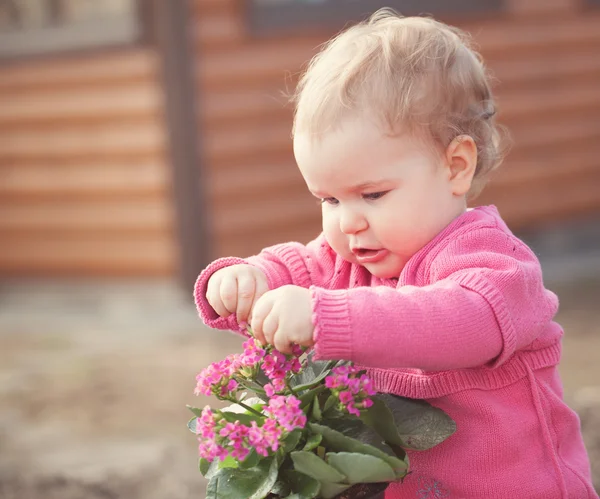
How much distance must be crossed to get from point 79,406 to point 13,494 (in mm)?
989

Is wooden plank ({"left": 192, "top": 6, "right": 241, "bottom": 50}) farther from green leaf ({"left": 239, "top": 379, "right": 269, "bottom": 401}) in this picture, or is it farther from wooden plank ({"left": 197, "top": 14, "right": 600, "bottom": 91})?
green leaf ({"left": 239, "top": 379, "right": 269, "bottom": 401})

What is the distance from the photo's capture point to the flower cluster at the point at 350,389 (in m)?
1.36

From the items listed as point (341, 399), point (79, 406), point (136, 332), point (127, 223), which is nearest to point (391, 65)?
point (341, 399)

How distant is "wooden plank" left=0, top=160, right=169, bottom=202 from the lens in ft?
21.0

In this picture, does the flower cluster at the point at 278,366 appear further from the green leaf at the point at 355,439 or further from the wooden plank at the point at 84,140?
the wooden plank at the point at 84,140

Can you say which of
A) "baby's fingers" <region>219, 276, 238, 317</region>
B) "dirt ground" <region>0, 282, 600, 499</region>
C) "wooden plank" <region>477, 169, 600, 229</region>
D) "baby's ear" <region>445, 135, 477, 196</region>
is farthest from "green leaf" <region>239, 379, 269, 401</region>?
"wooden plank" <region>477, 169, 600, 229</region>

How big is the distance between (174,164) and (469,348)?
4.60 meters

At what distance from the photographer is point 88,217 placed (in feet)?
21.7

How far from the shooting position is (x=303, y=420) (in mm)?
1343

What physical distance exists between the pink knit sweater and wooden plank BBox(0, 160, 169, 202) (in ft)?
15.7

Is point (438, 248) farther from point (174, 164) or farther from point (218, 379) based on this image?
point (174, 164)

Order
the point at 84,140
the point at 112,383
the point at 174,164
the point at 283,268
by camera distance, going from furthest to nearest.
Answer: the point at 84,140 → the point at 174,164 → the point at 112,383 → the point at 283,268

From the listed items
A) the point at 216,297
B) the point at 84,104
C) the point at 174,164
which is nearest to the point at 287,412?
the point at 216,297

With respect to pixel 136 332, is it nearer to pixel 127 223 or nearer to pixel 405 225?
pixel 127 223
